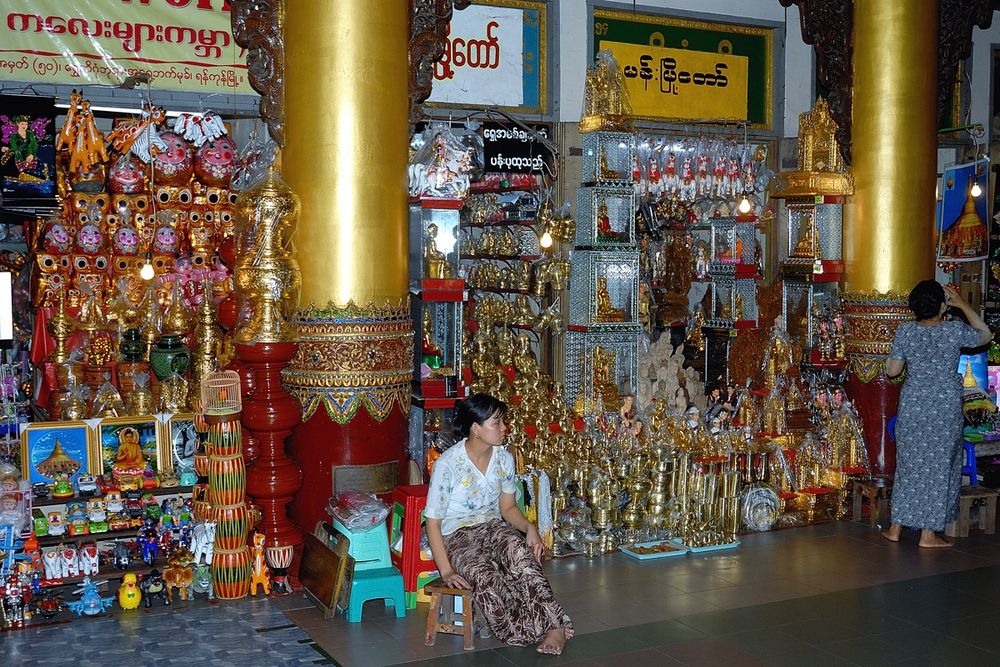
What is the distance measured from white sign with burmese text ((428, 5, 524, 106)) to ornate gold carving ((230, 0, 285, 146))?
7.64 feet

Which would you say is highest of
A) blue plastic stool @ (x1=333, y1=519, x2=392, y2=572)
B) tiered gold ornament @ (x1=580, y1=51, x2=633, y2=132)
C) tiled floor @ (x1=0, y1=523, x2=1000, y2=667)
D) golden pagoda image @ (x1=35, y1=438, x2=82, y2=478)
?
tiered gold ornament @ (x1=580, y1=51, x2=633, y2=132)

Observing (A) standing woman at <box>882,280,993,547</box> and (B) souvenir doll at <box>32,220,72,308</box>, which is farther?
(B) souvenir doll at <box>32,220,72,308</box>

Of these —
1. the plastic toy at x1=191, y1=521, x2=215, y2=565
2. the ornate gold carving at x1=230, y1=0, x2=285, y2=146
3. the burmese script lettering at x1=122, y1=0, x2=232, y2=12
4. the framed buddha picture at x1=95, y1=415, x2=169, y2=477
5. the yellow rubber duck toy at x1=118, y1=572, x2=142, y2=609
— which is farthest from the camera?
the burmese script lettering at x1=122, y1=0, x2=232, y2=12

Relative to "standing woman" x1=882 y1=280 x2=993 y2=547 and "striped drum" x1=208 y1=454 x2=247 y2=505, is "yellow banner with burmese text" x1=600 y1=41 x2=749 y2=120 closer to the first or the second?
"standing woman" x1=882 y1=280 x2=993 y2=547

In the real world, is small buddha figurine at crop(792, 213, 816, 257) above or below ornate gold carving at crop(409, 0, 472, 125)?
below

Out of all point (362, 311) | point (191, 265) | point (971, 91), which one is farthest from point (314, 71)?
point (971, 91)

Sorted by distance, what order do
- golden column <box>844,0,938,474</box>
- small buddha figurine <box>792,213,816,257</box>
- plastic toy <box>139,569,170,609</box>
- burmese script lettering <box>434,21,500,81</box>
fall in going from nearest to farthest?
plastic toy <box>139,569,170,609</box>
golden column <box>844,0,938,474</box>
burmese script lettering <box>434,21,500,81</box>
small buddha figurine <box>792,213,816,257</box>

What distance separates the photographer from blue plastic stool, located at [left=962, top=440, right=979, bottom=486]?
7.59 metres

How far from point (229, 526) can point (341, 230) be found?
6.03ft

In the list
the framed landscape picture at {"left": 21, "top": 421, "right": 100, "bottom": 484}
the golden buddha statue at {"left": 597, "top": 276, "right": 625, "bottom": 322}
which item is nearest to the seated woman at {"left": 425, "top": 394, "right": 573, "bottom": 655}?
the framed landscape picture at {"left": 21, "top": 421, "right": 100, "bottom": 484}

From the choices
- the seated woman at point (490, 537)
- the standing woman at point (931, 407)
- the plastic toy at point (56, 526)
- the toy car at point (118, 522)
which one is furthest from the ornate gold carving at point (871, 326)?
the plastic toy at point (56, 526)

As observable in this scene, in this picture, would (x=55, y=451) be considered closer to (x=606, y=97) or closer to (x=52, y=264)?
(x=52, y=264)

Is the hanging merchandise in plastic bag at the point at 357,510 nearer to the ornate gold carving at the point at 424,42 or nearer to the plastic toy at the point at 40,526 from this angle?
the plastic toy at the point at 40,526

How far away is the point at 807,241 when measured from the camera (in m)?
8.97
